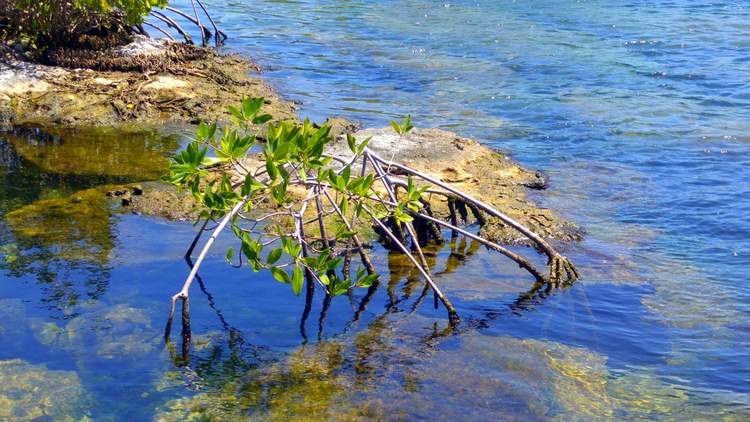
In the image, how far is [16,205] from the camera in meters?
8.67

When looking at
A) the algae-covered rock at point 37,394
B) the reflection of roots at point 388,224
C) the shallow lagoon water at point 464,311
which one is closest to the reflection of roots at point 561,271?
the reflection of roots at point 388,224

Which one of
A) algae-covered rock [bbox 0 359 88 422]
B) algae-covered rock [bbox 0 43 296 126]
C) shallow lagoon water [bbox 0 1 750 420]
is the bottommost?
algae-covered rock [bbox 0 359 88 422]

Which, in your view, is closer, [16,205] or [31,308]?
[31,308]

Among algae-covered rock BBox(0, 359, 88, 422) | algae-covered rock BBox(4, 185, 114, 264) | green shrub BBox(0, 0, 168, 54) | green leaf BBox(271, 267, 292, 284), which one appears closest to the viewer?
algae-covered rock BBox(0, 359, 88, 422)

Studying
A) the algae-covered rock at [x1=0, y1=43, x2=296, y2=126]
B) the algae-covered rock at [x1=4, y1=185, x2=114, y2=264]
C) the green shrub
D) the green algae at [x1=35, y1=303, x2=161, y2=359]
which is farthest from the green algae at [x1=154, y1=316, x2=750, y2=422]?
the green shrub

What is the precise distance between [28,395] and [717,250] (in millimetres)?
6281

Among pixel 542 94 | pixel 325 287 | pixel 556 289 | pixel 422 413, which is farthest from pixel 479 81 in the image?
pixel 422 413

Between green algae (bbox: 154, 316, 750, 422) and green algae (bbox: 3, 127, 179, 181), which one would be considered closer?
green algae (bbox: 154, 316, 750, 422)

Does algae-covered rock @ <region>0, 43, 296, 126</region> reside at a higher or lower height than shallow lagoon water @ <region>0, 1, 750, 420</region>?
higher

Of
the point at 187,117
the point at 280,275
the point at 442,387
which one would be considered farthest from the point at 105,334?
the point at 187,117

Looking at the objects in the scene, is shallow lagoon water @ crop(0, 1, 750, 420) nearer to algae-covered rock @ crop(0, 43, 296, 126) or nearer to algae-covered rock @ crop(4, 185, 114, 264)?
algae-covered rock @ crop(4, 185, 114, 264)

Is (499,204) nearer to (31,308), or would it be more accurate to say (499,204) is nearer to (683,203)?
(683,203)

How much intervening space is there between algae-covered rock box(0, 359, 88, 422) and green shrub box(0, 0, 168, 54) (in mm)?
7469

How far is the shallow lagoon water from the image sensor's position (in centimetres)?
583
